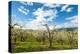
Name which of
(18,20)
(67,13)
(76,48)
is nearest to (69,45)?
(76,48)

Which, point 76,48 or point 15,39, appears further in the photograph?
Answer: point 76,48

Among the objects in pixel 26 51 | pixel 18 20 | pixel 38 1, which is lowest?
pixel 26 51

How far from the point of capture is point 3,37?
210 cm

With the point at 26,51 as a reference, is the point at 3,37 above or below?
above

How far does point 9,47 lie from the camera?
6.91 feet

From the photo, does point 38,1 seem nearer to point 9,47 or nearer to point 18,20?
point 18,20

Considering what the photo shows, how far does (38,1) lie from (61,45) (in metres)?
0.59

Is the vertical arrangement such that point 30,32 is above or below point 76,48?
above

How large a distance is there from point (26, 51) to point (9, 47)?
198 mm

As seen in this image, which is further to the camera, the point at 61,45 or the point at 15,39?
the point at 61,45

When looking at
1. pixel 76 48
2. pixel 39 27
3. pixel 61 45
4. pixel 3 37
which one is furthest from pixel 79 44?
pixel 3 37

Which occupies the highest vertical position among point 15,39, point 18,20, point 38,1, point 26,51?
point 38,1

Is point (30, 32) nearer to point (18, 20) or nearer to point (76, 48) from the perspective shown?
point (18, 20)

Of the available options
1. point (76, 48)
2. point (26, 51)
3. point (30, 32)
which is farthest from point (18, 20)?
point (76, 48)
